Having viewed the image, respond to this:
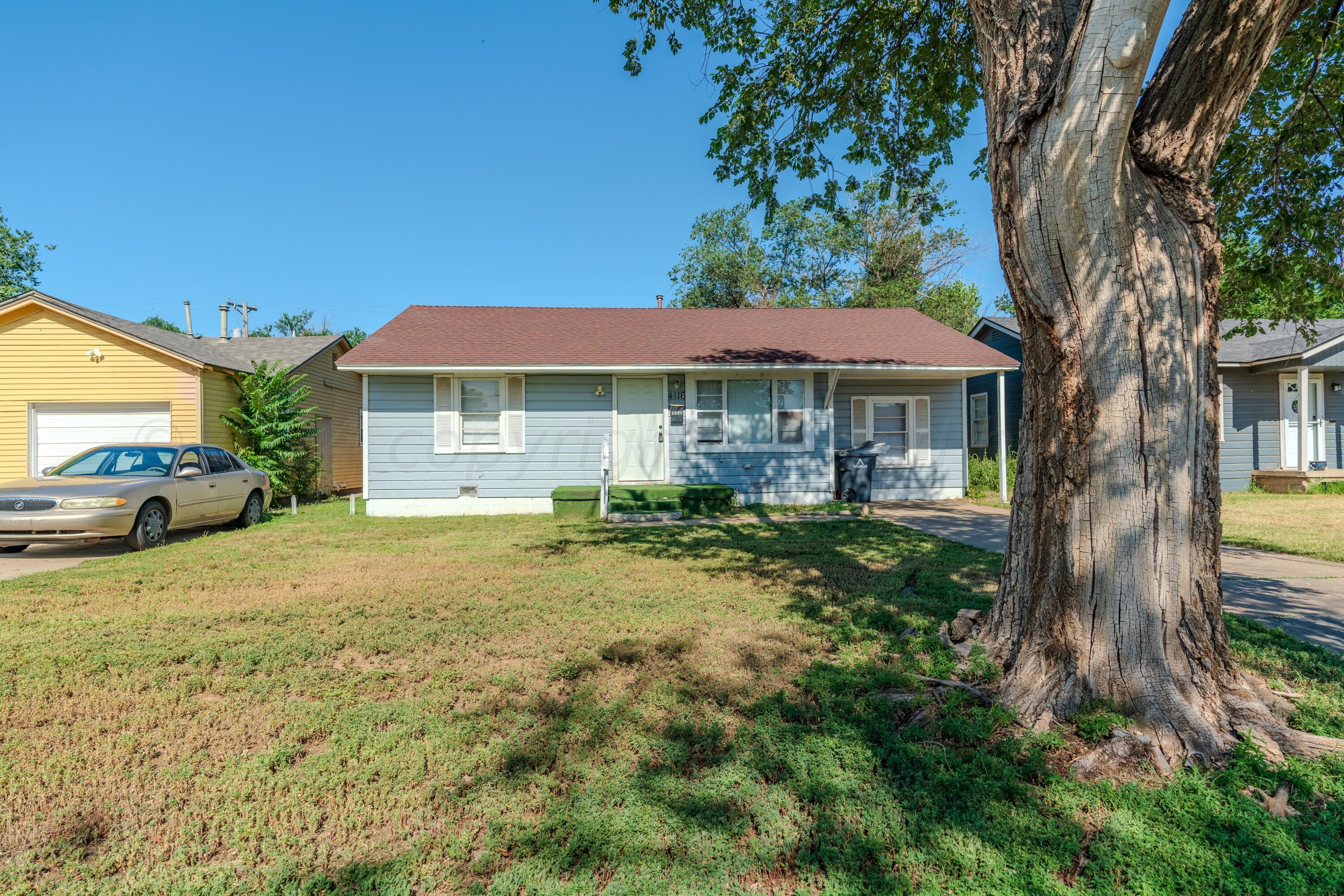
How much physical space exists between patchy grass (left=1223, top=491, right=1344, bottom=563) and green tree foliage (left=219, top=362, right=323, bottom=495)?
56.9 ft

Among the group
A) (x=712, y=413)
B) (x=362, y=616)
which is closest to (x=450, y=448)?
(x=712, y=413)

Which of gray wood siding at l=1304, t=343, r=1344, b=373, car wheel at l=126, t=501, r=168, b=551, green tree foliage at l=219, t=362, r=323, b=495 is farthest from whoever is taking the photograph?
gray wood siding at l=1304, t=343, r=1344, b=373

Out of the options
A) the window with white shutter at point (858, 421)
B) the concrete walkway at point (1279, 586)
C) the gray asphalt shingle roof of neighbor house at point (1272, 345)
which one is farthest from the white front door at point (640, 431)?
the gray asphalt shingle roof of neighbor house at point (1272, 345)

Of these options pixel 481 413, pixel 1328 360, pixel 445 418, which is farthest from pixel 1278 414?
pixel 445 418

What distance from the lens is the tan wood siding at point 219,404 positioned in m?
13.6

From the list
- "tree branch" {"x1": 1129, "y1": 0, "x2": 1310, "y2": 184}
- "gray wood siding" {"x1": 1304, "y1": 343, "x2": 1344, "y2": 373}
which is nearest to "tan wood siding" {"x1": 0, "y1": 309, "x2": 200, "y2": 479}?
"tree branch" {"x1": 1129, "y1": 0, "x2": 1310, "y2": 184}

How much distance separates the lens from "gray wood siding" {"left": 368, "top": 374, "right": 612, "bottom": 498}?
12086mm

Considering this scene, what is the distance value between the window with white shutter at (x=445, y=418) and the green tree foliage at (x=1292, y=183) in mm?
11440

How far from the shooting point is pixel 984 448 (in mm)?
17141

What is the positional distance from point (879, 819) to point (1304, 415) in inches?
704

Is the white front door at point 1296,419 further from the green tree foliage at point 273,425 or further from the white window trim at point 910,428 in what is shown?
the green tree foliage at point 273,425

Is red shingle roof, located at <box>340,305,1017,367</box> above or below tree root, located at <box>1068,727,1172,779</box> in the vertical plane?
above

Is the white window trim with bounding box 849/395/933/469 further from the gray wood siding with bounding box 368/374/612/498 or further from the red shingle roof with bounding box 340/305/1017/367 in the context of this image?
the gray wood siding with bounding box 368/374/612/498

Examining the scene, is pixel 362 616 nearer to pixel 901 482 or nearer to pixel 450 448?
pixel 450 448
